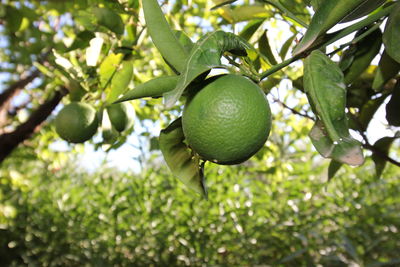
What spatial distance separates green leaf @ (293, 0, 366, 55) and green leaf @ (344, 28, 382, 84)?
0.36m

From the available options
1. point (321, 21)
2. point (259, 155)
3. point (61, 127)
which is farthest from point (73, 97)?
point (321, 21)

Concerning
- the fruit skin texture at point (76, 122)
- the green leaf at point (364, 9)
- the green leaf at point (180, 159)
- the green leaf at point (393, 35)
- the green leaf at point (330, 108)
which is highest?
the green leaf at point (364, 9)

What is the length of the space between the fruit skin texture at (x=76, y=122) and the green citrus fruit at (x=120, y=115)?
0.23 feet

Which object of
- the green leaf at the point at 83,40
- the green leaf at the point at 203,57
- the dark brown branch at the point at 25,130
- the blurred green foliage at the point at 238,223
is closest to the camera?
the green leaf at the point at 203,57

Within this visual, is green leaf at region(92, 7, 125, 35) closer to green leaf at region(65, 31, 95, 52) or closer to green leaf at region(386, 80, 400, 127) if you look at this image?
green leaf at region(65, 31, 95, 52)

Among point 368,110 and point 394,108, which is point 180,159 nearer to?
point 394,108

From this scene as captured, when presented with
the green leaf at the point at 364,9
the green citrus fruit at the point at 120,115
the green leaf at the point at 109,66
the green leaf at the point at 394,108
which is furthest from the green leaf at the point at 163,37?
the green citrus fruit at the point at 120,115

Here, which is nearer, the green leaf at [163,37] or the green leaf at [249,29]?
the green leaf at [163,37]

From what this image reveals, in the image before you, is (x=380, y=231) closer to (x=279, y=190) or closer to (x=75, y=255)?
(x=279, y=190)

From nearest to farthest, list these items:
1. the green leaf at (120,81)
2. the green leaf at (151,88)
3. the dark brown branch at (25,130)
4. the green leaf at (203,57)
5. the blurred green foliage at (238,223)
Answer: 1. the green leaf at (203,57)
2. the green leaf at (151,88)
3. the green leaf at (120,81)
4. the dark brown branch at (25,130)
5. the blurred green foliage at (238,223)

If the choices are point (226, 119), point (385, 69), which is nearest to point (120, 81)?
point (226, 119)

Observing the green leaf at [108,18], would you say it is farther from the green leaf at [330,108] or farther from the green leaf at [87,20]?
the green leaf at [330,108]

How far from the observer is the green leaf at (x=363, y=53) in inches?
36.8

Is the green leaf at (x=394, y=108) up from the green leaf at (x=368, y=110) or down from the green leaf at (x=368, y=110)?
up
